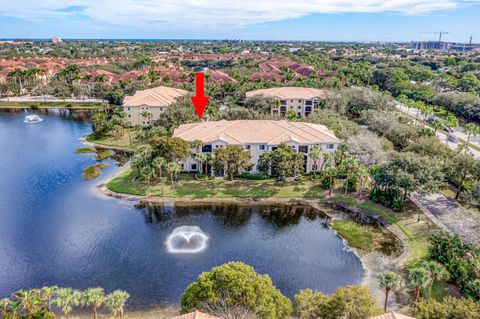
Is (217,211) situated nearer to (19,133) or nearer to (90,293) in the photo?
(90,293)

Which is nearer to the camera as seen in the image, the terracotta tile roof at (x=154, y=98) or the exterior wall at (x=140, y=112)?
the exterior wall at (x=140, y=112)

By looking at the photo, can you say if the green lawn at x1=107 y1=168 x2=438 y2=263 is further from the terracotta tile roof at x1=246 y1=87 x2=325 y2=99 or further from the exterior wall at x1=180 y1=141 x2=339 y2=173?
the terracotta tile roof at x1=246 y1=87 x2=325 y2=99

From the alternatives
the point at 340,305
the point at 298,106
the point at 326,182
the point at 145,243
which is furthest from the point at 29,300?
the point at 298,106

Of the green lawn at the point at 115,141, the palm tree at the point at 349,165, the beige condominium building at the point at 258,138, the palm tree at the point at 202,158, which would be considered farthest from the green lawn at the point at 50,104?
the palm tree at the point at 349,165

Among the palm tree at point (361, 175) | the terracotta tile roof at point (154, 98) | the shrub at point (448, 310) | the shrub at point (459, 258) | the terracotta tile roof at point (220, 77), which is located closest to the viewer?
the shrub at point (448, 310)

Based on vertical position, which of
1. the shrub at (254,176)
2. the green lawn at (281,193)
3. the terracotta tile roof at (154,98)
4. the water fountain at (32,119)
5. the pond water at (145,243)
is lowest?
the pond water at (145,243)

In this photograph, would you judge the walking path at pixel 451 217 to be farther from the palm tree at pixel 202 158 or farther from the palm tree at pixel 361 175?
the palm tree at pixel 202 158
